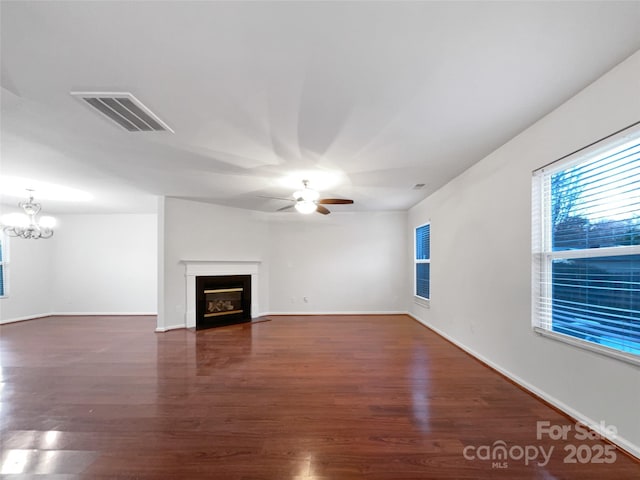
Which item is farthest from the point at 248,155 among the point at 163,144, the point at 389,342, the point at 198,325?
the point at 198,325

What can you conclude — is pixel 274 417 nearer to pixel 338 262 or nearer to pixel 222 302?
pixel 222 302

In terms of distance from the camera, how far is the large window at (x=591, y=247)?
1.77 m

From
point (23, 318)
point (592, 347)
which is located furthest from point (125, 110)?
point (23, 318)

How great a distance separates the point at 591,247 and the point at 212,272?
5.77 m

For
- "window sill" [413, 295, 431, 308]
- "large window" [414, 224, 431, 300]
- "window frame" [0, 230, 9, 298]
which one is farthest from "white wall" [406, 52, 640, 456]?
"window frame" [0, 230, 9, 298]

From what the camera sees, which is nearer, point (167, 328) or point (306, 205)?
point (306, 205)

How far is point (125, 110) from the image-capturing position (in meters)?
2.14

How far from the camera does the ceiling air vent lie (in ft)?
6.38

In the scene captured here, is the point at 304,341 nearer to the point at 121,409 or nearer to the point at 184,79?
the point at 121,409

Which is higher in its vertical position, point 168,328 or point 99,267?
point 99,267

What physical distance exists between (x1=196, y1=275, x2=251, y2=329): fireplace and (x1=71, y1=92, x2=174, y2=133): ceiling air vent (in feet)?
12.3

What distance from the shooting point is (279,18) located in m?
1.36

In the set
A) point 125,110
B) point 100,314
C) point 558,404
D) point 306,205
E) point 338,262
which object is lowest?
point 100,314

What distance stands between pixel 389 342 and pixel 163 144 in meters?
4.12
